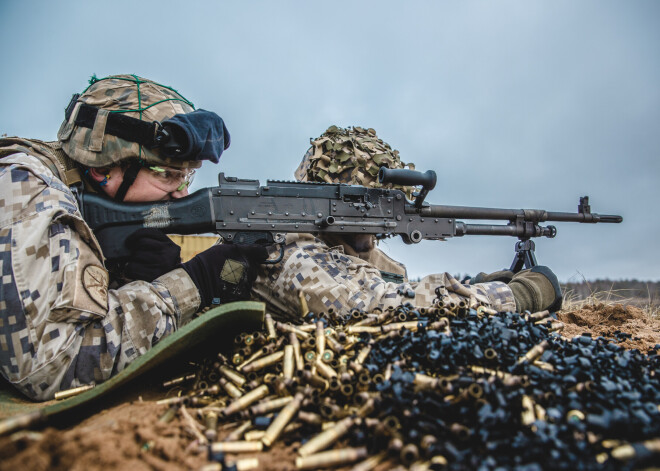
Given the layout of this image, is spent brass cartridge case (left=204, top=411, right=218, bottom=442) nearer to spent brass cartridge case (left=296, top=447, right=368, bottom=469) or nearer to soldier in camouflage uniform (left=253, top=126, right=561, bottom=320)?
spent brass cartridge case (left=296, top=447, right=368, bottom=469)

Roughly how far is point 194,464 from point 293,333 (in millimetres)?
1037

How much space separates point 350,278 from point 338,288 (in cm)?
29

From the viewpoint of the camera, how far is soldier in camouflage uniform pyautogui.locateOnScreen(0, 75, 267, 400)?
2.23 metres

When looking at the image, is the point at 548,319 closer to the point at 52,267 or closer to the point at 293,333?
the point at 293,333

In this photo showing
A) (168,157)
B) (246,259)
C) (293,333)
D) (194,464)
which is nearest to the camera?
(194,464)

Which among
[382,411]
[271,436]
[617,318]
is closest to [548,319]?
[382,411]

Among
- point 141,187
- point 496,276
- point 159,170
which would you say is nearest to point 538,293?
point 496,276

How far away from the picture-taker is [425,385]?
1.88m

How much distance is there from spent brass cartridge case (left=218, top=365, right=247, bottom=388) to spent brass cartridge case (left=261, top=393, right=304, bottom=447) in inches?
16.8

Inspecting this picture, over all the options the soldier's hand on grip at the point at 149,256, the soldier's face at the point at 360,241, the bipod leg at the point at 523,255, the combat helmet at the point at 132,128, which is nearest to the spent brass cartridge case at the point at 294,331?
the soldier's hand on grip at the point at 149,256

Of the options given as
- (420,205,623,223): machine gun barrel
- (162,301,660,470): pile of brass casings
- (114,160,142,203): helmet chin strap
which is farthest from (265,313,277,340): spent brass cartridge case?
(420,205,623,223): machine gun barrel

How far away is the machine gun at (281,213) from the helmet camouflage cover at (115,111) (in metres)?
0.33

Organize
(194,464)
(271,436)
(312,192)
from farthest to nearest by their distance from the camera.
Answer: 1. (312,192)
2. (271,436)
3. (194,464)

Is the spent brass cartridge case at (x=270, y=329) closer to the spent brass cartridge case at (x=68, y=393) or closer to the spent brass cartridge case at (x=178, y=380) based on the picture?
the spent brass cartridge case at (x=178, y=380)
